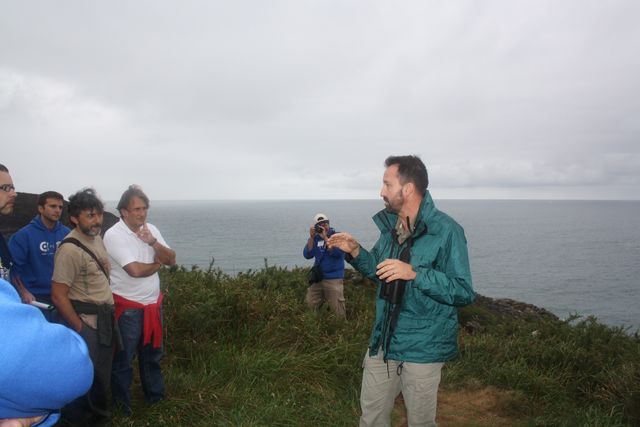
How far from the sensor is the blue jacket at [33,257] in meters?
4.08

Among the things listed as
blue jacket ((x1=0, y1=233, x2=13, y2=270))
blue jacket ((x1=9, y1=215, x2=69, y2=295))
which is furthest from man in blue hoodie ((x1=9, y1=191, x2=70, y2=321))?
blue jacket ((x1=0, y1=233, x2=13, y2=270))

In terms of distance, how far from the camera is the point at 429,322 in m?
3.02

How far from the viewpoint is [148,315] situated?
390 centimetres

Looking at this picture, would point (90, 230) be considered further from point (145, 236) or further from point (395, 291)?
point (395, 291)

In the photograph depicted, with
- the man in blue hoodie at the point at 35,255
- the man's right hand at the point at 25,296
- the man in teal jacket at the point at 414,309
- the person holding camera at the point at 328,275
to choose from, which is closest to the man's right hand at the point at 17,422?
the man in teal jacket at the point at 414,309

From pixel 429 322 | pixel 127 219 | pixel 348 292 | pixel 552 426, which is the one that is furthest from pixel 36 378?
pixel 348 292

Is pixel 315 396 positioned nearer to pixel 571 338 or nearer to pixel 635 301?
pixel 571 338

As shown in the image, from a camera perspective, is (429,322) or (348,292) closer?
(429,322)

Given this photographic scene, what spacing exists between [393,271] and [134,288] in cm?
252

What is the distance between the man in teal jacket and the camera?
2969 mm

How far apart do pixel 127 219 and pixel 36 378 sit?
3.12 meters

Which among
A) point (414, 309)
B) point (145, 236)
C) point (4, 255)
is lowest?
point (414, 309)

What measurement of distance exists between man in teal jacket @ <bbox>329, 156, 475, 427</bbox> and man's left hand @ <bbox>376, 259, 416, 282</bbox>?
11 centimetres

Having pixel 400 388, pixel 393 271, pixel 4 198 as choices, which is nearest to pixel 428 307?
pixel 393 271
